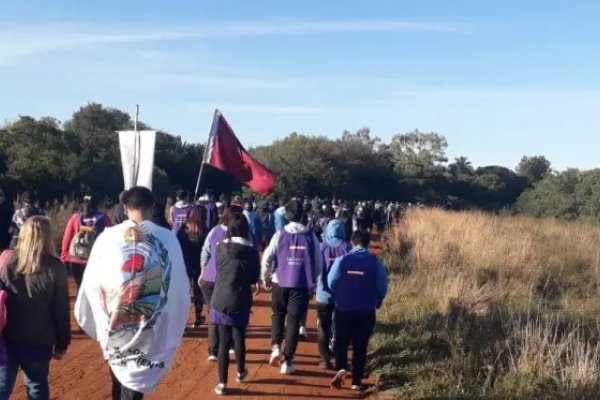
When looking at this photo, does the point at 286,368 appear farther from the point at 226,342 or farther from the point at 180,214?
the point at 180,214

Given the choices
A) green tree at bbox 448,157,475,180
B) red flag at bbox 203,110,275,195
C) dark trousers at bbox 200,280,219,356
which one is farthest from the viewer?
green tree at bbox 448,157,475,180

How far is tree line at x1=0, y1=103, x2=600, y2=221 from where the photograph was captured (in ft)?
89.8

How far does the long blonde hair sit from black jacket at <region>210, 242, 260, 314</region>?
2459 mm

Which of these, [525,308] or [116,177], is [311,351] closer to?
[525,308]

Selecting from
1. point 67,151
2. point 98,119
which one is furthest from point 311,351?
point 98,119

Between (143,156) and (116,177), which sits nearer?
(143,156)

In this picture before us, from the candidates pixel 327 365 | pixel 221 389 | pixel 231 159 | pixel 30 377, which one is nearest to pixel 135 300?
pixel 30 377

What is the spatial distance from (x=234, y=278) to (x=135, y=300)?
9.62 ft

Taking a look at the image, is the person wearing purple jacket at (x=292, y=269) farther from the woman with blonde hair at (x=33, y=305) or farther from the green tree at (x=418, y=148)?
the green tree at (x=418, y=148)

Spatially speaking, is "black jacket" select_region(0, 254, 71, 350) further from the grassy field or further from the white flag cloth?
the grassy field

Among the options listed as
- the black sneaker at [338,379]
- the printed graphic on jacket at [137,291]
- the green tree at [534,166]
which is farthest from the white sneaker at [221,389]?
the green tree at [534,166]

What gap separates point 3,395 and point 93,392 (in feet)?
7.47

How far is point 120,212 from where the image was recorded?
9.38 meters

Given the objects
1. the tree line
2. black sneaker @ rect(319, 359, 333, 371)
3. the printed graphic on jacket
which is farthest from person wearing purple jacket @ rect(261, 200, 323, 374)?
the tree line
